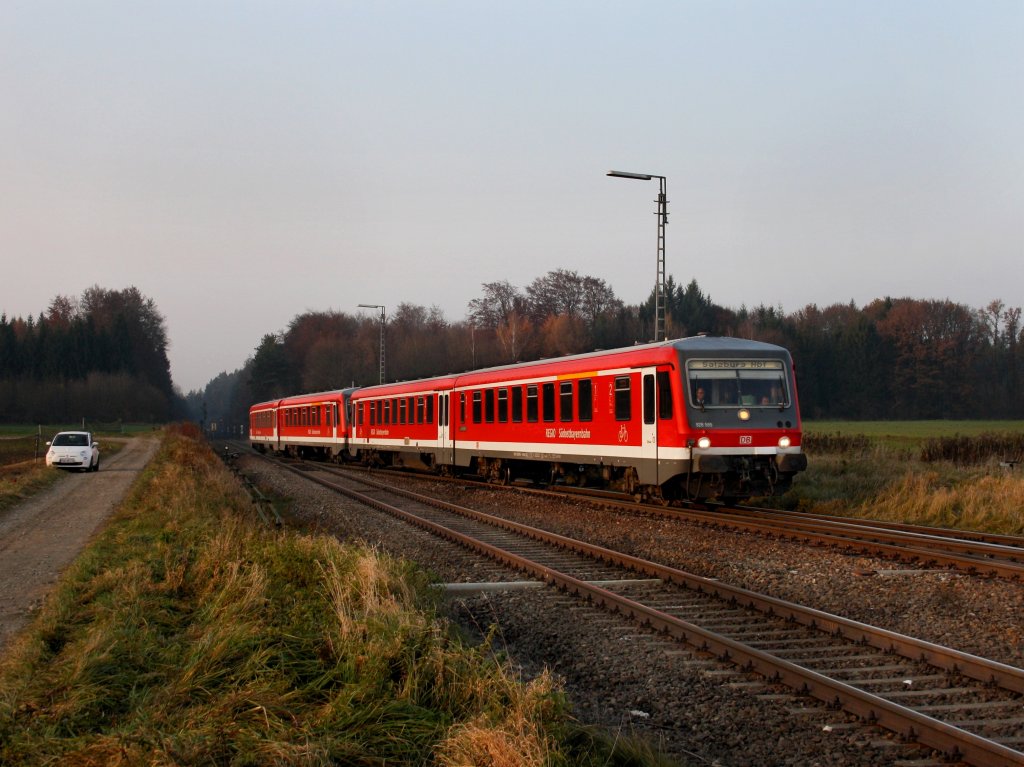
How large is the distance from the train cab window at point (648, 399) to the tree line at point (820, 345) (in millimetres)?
55698

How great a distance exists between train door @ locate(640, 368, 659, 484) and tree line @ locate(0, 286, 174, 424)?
92043 millimetres

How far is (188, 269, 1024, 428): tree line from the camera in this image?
7938 centimetres

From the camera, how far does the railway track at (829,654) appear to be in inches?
216

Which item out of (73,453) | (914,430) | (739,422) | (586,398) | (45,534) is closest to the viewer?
(739,422)

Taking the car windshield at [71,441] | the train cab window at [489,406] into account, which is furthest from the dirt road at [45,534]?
the train cab window at [489,406]

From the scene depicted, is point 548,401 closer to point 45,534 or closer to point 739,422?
point 739,422

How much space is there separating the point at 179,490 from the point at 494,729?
1491 cm

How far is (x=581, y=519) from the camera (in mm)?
16547

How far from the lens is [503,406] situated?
74.2 feet

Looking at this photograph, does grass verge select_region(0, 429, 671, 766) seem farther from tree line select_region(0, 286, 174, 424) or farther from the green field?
tree line select_region(0, 286, 174, 424)

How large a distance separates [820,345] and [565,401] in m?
67.9

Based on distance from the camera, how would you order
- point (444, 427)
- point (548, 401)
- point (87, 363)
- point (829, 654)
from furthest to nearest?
1. point (87, 363)
2. point (444, 427)
3. point (548, 401)
4. point (829, 654)

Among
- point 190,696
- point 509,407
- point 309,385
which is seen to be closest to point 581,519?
point 509,407

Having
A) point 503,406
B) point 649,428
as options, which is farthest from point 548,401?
point 649,428
